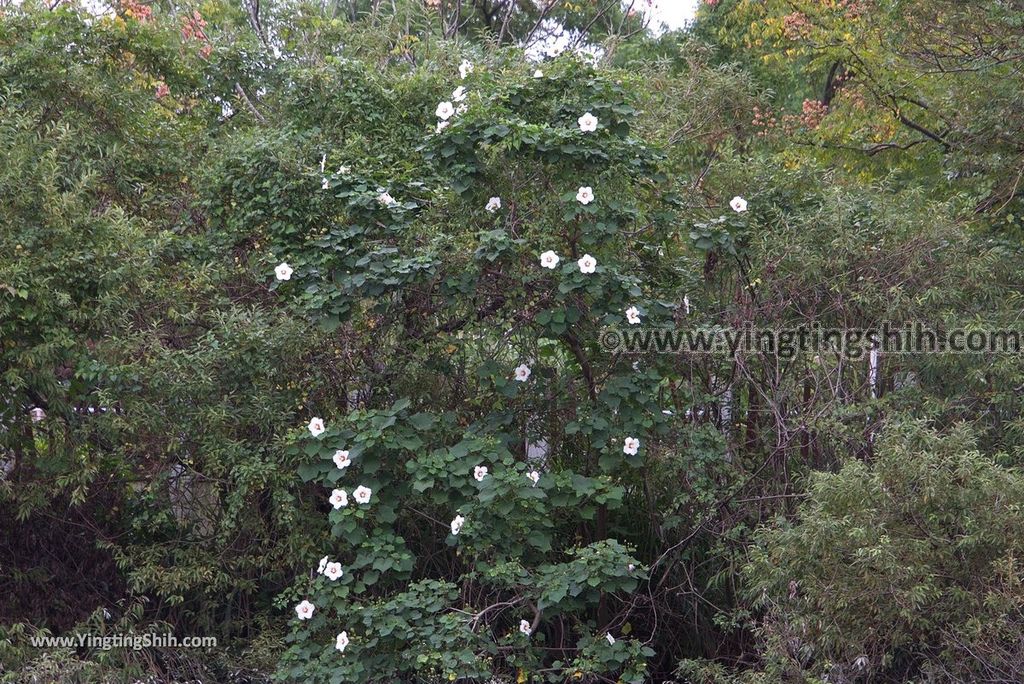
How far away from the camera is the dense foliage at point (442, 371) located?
15.9 ft

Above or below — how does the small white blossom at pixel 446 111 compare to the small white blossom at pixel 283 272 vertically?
above

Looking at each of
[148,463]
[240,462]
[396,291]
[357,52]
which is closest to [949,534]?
[396,291]

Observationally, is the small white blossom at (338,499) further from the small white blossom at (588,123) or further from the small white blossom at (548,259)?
the small white blossom at (588,123)

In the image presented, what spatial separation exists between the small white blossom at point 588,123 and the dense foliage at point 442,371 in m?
0.01

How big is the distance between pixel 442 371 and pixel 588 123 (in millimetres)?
1407

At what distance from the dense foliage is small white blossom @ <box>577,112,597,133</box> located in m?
0.01

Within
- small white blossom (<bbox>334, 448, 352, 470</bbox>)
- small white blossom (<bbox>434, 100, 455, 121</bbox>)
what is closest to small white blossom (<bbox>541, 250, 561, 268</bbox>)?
small white blossom (<bbox>434, 100, 455, 121</bbox>)

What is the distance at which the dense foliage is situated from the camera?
15.9 feet

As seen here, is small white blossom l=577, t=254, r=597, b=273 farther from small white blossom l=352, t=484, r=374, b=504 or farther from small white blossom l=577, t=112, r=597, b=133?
small white blossom l=352, t=484, r=374, b=504

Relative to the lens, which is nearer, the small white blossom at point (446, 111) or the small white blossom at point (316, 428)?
the small white blossom at point (316, 428)

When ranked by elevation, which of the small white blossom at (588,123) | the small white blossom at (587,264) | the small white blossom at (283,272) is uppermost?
the small white blossom at (588,123)

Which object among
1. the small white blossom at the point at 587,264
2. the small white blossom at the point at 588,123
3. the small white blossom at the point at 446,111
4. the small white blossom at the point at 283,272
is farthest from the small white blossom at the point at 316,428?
the small white blossom at the point at 588,123

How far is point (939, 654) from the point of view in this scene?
3.86m

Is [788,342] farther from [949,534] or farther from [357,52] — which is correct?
[357,52]
